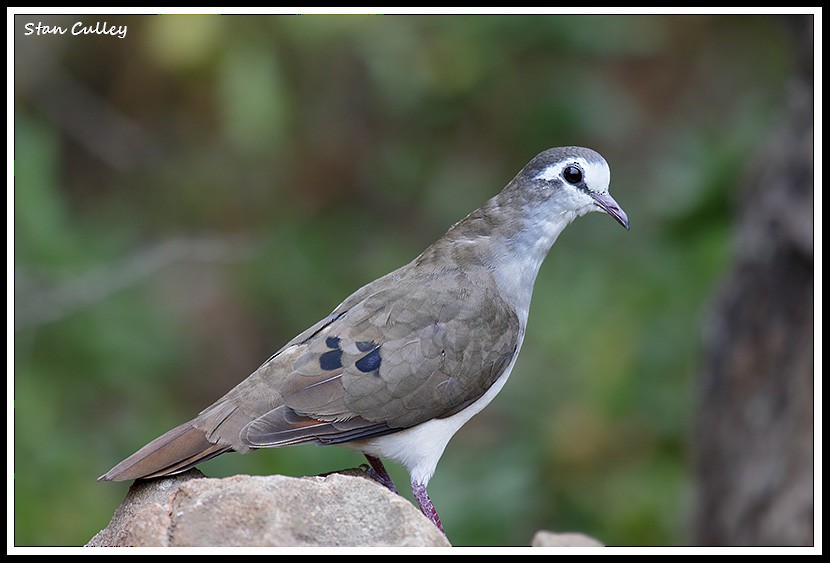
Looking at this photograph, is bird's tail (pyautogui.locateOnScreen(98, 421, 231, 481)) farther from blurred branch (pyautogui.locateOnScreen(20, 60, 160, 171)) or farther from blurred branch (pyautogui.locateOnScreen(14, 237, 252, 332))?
blurred branch (pyautogui.locateOnScreen(20, 60, 160, 171))

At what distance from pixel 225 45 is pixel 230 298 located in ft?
9.78

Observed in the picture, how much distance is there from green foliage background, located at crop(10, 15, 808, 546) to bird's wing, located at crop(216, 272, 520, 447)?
232 centimetres

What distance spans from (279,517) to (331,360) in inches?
33.4

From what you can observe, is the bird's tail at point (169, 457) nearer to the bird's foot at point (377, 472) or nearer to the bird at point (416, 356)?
the bird at point (416, 356)

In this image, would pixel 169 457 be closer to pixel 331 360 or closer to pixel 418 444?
pixel 331 360

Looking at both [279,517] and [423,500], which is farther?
[423,500]

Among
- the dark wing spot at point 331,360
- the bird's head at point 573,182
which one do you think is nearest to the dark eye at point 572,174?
the bird's head at point 573,182

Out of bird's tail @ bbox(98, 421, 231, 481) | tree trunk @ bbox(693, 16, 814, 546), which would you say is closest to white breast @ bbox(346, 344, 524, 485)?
bird's tail @ bbox(98, 421, 231, 481)

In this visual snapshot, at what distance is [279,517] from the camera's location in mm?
3514

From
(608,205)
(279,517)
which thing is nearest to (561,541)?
(279,517)

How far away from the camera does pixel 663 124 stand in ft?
31.6
